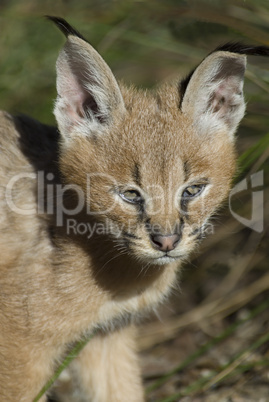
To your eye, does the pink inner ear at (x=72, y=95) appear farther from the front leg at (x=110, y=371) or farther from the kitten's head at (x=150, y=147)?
the front leg at (x=110, y=371)

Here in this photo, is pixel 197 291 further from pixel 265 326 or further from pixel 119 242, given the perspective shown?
pixel 119 242

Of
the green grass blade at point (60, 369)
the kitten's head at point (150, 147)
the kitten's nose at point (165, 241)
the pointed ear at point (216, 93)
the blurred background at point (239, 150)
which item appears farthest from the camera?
the blurred background at point (239, 150)

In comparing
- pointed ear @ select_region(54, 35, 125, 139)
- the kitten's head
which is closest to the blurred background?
the kitten's head

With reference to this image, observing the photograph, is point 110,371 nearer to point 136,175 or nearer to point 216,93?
point 136,175

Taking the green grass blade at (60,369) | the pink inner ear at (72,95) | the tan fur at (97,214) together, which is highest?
the pink inner ear at (72,95)

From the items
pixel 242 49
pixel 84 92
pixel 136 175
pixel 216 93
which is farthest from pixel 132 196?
pixel 242 49

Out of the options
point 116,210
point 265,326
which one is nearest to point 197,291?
point 265,326

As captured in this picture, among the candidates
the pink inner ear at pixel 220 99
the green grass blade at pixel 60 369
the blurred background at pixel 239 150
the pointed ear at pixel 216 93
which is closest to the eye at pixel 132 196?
the pointed ear at pixel 216 93
